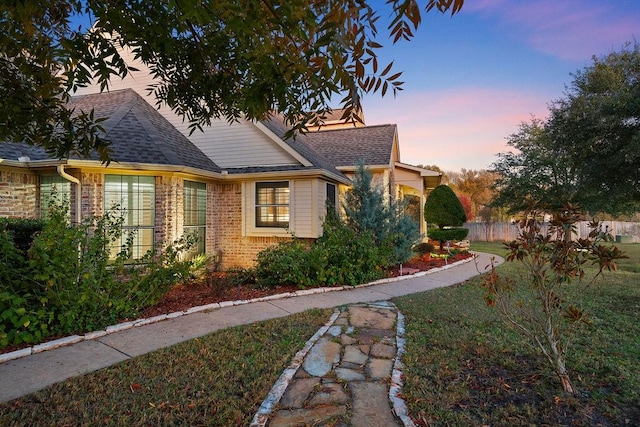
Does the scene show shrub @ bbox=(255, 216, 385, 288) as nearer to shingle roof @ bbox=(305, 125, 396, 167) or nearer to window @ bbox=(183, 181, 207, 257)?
window @ bbox=(183, 181, 207, 257)

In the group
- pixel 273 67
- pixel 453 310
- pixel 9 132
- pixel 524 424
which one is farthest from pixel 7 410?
pixel 453 310

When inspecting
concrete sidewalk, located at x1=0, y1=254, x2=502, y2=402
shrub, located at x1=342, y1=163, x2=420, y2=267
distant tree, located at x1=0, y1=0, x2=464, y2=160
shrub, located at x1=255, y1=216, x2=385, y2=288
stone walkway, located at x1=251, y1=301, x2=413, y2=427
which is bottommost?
concrete sidewalk, located at x1=0, y1=254, x2=502, y2=402

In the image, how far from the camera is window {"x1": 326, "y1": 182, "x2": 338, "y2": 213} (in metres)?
10.6

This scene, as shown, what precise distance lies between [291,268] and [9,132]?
16.9 feet

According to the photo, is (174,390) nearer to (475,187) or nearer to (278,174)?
(278,174)

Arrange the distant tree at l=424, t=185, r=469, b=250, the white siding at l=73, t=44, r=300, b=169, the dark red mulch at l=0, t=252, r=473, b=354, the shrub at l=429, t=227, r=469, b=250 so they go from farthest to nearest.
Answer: the distant tree at l=424, t=185, r=469, b=250 → the shrub at l=429, t=227, r=469, b=250 → the white siding at l=73, t=44, r=300, b=169 → the dark red mulch at l=0, t=252, r=473, b=354

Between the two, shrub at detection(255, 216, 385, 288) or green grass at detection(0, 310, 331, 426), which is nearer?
green grass at detection(0, 310, 331, 426)

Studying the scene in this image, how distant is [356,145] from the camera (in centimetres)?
1508

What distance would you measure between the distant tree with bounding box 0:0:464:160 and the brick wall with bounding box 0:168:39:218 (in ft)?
20.8

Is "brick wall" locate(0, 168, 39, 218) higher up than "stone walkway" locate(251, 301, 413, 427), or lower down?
higher up

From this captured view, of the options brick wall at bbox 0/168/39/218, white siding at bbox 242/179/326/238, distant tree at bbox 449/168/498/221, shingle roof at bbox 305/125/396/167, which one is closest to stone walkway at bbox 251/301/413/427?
white siding at bbox 242/179/326/238

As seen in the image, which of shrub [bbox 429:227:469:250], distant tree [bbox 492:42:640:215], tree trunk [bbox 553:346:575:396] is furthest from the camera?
shrub [bbox 429:227:469:250]

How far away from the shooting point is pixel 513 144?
880 inches

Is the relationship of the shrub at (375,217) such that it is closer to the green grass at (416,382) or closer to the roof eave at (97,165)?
the roof eave at (97,165)
